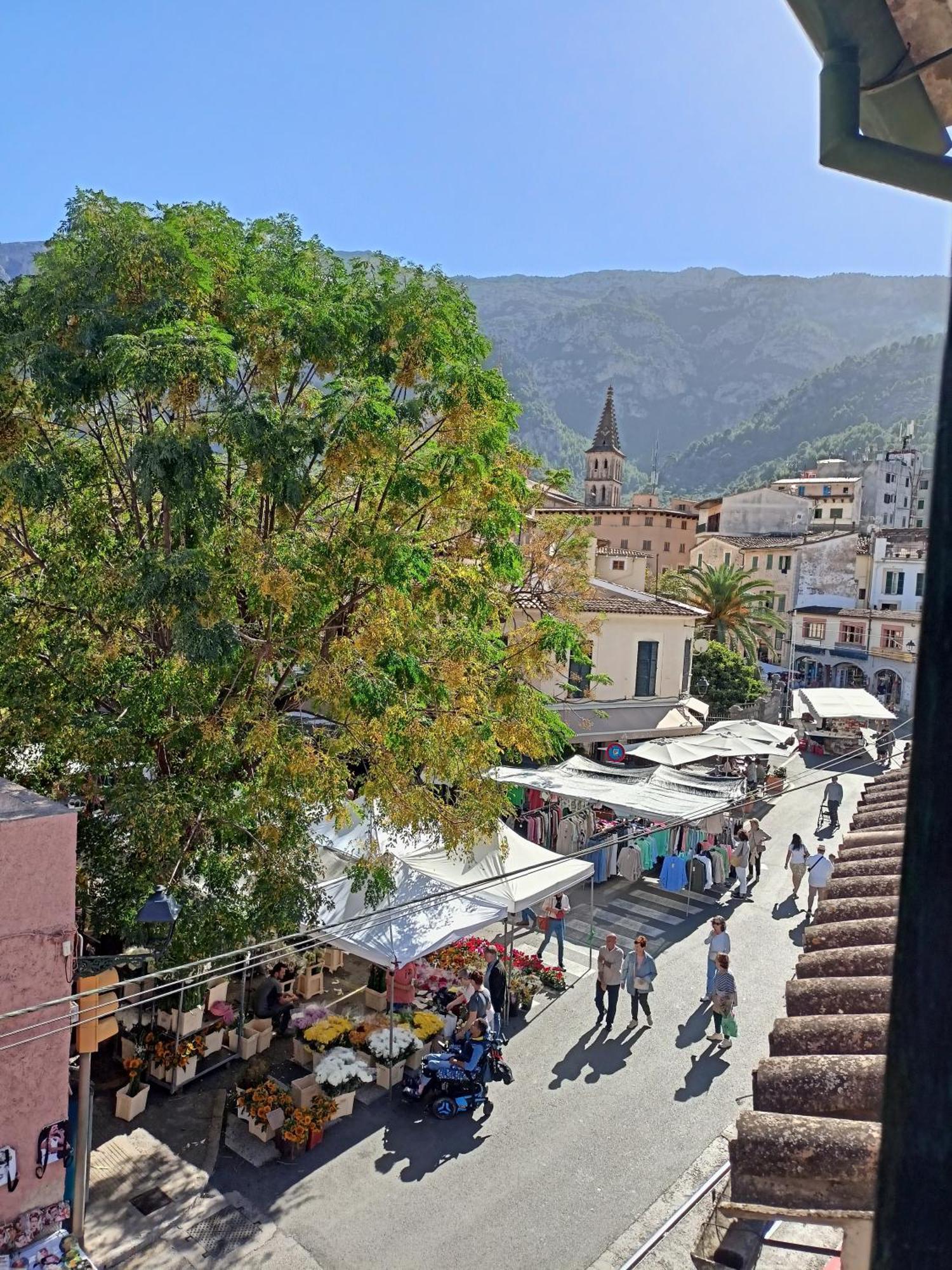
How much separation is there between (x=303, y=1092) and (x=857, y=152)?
10632mm

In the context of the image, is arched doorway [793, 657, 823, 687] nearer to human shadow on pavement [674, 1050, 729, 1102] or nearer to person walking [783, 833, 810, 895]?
person walking [783, 833, 810, 895]

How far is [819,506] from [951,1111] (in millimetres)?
77073

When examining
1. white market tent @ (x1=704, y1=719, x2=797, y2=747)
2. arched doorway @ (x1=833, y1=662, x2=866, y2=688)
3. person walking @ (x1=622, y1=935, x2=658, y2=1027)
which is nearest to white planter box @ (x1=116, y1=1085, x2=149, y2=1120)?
person walking @ (x1=622, y1=935, x2=658, y2=1027)

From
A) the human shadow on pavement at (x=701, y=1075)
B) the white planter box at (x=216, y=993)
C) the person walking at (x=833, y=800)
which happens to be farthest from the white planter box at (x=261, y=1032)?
the person walking at (x=833, y=800)

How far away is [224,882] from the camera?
9.75 meters

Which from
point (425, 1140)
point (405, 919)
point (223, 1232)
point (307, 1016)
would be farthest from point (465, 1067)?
point (223, 1232)

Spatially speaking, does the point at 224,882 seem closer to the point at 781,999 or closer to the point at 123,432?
the point at 123,432

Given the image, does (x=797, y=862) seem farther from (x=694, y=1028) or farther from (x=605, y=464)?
(x=605, y=464)

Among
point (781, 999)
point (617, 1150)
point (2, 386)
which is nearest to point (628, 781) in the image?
point (781, 999)

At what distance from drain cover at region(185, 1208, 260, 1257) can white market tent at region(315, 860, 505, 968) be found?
2792 millimetres

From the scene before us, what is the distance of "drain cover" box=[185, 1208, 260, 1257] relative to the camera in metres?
7.96

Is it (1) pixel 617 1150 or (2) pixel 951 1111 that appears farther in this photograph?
(1) pixel 617 1150

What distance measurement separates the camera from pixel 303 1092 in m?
10.0

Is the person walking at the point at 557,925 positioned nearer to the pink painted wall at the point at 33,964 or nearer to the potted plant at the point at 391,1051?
the potted plant at the point at 391,1051
